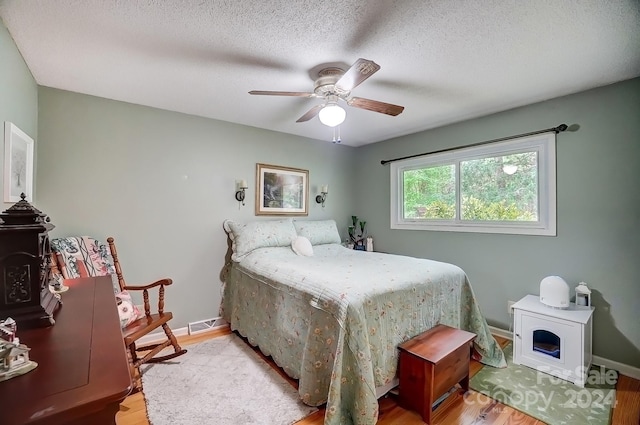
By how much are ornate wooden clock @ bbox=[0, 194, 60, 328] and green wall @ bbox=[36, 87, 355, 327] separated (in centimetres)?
184

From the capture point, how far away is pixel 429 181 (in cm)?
366

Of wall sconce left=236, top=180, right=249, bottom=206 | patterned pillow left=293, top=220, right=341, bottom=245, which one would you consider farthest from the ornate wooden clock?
patterned pillow left=293, top=220, right=341, bottom=245

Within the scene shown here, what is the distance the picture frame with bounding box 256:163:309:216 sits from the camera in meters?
3.51

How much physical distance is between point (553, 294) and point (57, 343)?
3116 millimetres

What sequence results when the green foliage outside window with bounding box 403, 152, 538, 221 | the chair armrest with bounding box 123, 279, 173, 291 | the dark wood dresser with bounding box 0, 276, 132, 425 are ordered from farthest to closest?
1. the green foliage outside window with bounding box 403, 152, 538, 221
2. the chair armrest with bounding box 123, 279, 173, 291
3. the dark wood dresser with bounding box 0, 276, 132, 425

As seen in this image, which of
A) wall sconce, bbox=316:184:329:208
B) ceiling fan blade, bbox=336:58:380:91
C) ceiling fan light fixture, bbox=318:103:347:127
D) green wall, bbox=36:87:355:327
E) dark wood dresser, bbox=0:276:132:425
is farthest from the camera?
wall sconce, bbox=316:184:329:208

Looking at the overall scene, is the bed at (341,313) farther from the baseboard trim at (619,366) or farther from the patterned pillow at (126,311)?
the patterned pillow at (126,311)

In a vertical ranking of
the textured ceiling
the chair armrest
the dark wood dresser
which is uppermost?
the textured ceiling

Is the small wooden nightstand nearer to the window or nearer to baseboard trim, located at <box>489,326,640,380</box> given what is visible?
baseboard trim, located at <box>489,326,640,380</box>

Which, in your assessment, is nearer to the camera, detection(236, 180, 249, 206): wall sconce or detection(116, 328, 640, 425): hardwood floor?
detection(116, 328, 640, 425): hardwood floor

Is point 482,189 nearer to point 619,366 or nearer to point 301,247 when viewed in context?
point 619,366

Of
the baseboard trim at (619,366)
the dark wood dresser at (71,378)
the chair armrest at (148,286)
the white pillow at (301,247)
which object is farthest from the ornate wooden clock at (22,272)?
the baseboard trim at (619,366)

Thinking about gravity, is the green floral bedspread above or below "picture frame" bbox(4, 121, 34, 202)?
below

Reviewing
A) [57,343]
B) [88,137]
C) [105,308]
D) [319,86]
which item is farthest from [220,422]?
[88,137]
